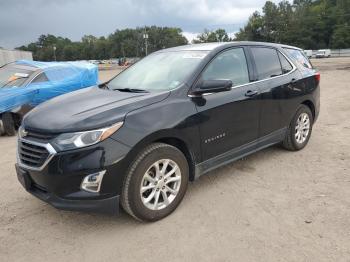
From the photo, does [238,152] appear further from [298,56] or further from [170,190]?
[298,56]

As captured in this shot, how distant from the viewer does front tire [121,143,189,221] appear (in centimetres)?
346

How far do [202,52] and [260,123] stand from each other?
124 centimetres

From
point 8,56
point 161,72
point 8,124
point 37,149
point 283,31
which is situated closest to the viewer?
point 37,149

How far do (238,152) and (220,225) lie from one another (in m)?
1.20

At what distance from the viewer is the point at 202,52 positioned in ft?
14.6

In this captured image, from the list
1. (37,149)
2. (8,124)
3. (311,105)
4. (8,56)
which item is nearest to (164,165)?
(37,149)

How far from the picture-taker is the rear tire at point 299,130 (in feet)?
18.2

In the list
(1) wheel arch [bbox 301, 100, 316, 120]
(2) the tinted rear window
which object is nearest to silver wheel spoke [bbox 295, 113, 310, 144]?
(1) wheel arch [bbox 301, 100, 316, 120]

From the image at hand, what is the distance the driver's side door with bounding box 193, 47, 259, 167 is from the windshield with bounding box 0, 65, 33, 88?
616cm

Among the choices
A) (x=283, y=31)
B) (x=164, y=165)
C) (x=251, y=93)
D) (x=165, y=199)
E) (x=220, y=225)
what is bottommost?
(x=220, y=225)

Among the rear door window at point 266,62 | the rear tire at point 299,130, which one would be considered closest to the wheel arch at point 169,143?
the rear door window at point 266,62

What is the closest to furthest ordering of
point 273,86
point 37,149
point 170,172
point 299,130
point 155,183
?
point 37,149 < point 155,183 < point 170,172 < point 273,86 < point 299,130

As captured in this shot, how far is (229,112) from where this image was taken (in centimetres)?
431

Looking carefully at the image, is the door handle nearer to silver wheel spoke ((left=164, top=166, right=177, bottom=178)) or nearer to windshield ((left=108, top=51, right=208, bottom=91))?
windshield ((left=108, top=51, right=208, bottom=91))
